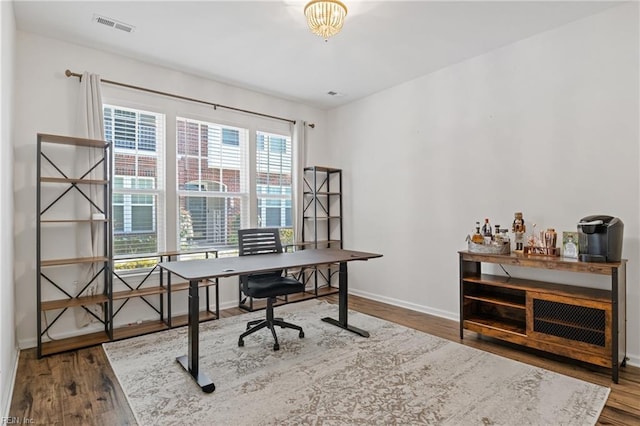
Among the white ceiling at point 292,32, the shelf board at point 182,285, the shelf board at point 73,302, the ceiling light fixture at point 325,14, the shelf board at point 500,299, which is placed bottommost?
the shelf board at point 182,285

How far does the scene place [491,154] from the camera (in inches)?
143

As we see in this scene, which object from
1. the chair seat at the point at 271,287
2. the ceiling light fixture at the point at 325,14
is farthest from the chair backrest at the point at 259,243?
the ceiling light fixture at the point at 325,14

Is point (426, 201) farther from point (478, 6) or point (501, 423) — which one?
point (501, 423)

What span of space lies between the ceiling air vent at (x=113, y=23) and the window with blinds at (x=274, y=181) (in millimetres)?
1999

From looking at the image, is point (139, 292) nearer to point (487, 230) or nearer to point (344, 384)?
point (344, 384)

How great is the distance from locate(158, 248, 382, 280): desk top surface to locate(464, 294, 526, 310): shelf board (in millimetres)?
1082

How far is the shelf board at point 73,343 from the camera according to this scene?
3020mm

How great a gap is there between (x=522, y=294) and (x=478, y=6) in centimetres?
254

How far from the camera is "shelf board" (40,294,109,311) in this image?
302cm

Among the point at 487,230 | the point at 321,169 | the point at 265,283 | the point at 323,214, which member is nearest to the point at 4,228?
the point at 265,283

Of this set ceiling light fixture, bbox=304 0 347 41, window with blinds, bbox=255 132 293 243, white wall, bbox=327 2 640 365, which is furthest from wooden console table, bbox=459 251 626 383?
window with blinds, bbox=255 132 293 243

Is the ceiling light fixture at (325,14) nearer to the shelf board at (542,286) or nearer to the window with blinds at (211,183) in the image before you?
the window with blinds at (211,183)

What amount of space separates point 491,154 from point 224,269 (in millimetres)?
2904

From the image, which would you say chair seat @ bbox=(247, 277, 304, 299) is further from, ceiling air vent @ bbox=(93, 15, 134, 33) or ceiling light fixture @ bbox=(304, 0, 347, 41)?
ceiling air vent @ bbox=(93, 15, 134, 33)
